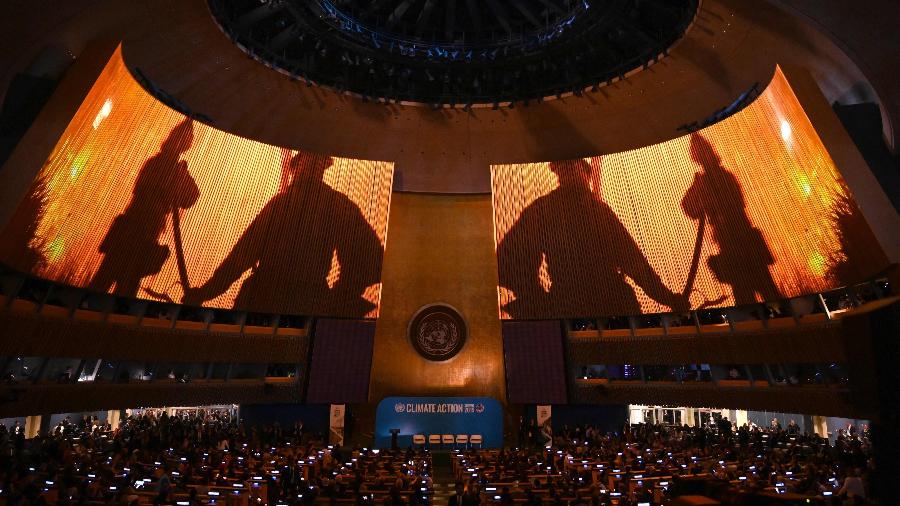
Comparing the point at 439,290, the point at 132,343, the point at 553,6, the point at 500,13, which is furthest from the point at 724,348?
the point at 132,343

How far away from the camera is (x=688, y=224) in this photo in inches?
749

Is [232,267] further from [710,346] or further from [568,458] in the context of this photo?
[710,346]

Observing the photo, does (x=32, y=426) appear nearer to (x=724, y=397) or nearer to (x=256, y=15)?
(x=256, y=15)

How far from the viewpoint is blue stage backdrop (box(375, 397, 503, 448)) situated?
68.3 ft

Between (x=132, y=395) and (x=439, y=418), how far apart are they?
9.36 metres

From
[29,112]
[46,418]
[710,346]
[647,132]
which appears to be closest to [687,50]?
[647,132]

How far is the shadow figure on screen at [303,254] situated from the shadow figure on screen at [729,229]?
10.4 metres

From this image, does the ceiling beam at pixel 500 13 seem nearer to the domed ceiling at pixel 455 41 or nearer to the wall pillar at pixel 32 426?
the domed ceiling at pixel 455 41

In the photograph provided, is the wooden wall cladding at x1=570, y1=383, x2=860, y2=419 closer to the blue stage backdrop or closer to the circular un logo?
the blue stage backdrop

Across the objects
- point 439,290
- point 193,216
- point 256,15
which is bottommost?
point 439,290

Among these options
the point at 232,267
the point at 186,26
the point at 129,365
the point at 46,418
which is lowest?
the point at 46,418

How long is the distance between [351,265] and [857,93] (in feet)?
49.3

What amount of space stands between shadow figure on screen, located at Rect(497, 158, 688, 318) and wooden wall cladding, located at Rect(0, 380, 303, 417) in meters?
8.57

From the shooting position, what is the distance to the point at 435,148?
75.6 feet
